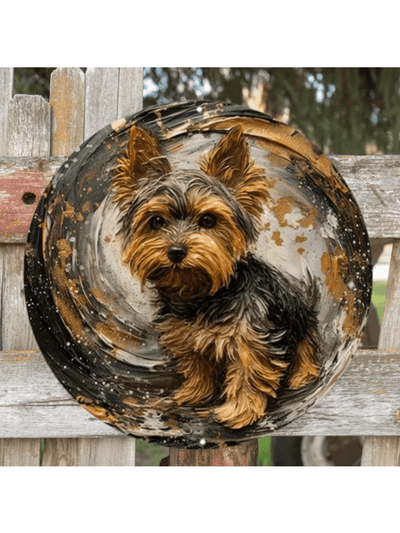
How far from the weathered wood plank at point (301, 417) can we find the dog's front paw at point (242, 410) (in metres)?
0.21

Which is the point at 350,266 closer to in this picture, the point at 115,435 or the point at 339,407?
the point at 339,407

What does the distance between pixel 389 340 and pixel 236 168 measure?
3.57ft

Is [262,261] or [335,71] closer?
[262,261]

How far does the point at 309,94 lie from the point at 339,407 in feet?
5.30

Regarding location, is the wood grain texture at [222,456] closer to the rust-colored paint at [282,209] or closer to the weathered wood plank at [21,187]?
the rust-colored paint at [282,209]

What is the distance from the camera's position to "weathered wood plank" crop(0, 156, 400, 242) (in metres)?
2.14

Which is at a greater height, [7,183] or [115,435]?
[7,183]

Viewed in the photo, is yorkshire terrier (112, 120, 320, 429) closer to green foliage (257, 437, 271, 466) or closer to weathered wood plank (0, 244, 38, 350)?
weathered wood plank (0, 244, 38, 350)

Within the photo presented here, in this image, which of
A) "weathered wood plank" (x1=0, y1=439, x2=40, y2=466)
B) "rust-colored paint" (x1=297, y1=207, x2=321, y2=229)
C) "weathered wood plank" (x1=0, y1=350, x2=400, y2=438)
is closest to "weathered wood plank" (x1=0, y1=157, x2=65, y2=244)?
"weathered wood plank" (x1=0, y1=350, x2=400, y2=438)

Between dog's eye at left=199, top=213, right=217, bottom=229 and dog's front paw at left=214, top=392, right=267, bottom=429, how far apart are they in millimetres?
694

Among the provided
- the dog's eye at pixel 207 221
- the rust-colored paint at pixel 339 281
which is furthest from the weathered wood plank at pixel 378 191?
the dog's eye at pixel 207 221

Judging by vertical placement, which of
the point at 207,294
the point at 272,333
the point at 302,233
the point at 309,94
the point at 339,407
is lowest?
the point at 339,407

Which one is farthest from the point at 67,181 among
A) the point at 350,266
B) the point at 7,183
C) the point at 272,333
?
the point at 350,266

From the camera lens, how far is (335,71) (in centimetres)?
268
